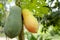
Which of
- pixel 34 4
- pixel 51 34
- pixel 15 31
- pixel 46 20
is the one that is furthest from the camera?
pixel 51 34

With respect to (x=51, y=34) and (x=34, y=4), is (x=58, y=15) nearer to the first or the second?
(x=51, y=34)

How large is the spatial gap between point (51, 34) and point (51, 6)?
9.9 inches

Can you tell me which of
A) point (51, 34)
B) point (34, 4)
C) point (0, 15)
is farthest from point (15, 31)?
point (51, 34)

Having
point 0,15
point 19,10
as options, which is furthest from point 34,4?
point 0,15

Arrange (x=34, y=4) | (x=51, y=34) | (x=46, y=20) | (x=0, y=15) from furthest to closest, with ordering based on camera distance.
A: (x=51, y=34), (x=46, y=20), (x=0, y=15), (x=34, y=4)

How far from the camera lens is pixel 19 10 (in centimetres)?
63

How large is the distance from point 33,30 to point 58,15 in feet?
2.07

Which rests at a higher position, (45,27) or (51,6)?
(51,6)

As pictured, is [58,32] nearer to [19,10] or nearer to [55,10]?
[55,10]

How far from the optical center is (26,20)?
606 mm

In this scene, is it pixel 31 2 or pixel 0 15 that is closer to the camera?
pixel 31 2

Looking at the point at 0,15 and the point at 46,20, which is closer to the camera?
the point at 0,15

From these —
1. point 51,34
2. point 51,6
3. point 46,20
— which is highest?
point 51,6

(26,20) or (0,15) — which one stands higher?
(26,20)
